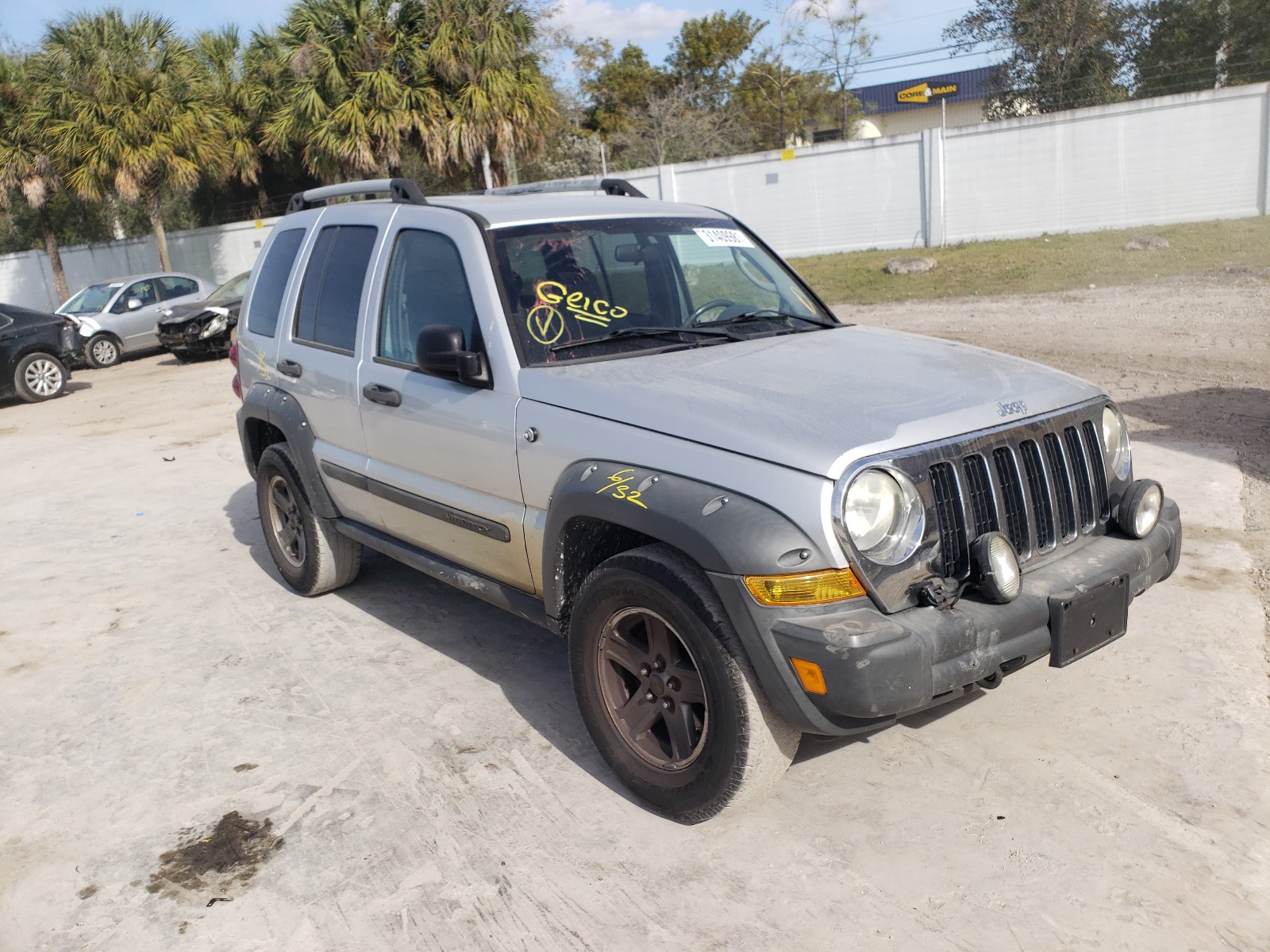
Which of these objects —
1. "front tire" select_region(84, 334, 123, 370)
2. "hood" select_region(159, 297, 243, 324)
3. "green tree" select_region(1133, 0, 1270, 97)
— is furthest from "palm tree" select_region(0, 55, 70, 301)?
"green tree" select_region(1133, 0, 1270, 97)

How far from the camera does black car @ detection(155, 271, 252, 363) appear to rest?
1761cm

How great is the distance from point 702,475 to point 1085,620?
1.23 meters

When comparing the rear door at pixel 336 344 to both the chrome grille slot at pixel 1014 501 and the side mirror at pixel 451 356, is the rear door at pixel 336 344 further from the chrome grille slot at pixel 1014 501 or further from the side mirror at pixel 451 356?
the chrome grille slot at pixel 1014 501

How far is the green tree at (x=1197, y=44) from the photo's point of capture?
961 inches

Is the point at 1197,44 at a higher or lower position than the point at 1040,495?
higher

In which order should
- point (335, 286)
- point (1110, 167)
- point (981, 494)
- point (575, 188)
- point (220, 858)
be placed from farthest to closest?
point (1110, 167) < point (575, 188) < point (335, 286) < point (220, 858) < point (981, 494)

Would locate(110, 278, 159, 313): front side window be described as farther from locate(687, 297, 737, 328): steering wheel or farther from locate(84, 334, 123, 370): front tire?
locate(687, 297, 737, 328): steering wheel

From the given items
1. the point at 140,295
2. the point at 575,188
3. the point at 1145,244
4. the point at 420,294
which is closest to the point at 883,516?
the point at 420,294

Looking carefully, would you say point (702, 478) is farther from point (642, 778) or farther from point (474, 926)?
point (474, 926)

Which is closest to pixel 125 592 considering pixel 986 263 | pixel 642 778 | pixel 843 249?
pixel 642 778

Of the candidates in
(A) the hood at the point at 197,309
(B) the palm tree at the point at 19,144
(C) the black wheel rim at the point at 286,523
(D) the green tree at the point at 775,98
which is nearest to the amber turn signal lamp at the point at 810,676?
(C) the black wheel rim at the point at 286,523

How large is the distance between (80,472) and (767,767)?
8.58 meters

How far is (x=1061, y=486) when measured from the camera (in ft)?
11.5

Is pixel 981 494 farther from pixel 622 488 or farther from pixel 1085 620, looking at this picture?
pixel 622 488
